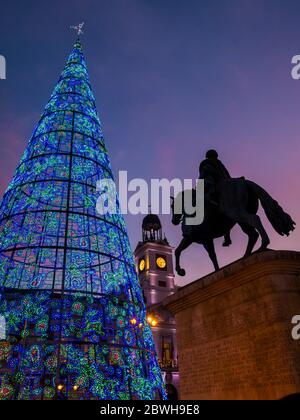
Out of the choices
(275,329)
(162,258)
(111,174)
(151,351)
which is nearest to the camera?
(275,329)

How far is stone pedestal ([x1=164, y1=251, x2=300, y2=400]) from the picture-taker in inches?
178

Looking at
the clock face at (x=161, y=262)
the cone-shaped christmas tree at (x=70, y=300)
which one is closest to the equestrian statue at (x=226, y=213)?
the cone-shaped christmas tree at (x=70, y=300)

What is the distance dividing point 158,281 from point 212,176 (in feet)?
167

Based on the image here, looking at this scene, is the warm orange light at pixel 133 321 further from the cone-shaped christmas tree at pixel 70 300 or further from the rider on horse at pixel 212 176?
the rider on horse at pixel 212 176

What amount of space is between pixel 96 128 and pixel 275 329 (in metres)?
12.4

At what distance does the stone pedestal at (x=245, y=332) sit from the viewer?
14.8ft

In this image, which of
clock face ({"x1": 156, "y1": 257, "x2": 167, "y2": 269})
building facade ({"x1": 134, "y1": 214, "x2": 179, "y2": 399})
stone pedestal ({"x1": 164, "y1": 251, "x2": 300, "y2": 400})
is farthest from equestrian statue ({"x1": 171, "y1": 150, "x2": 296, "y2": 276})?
clock face ({"x1": 156, "y1": 257, "x2": 167, "y2": 269})

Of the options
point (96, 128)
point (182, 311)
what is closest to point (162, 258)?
point (96, 128)

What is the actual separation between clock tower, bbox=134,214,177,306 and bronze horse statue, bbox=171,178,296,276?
4789 cm

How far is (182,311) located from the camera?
6.75 meters

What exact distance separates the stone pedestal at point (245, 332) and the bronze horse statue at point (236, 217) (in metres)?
0.64

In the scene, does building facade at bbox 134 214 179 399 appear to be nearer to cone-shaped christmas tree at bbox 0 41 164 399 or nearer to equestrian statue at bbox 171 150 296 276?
cone-shaped christmas tree at bbox 0 41 164 399

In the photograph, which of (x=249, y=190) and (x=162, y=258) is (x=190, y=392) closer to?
(x=249, y=190)

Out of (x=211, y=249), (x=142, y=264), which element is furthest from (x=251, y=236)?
(x=142, y=264)
